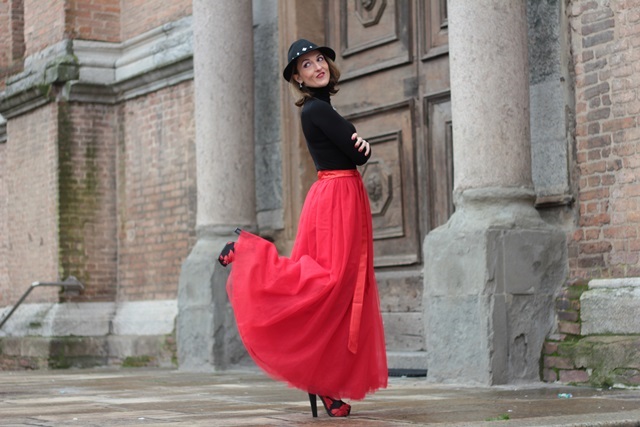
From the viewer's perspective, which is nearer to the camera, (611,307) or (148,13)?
(611,307)

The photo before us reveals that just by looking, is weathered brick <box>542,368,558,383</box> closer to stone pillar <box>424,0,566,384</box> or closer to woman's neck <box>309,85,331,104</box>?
stone pillar <box>424,0,566,384</box>

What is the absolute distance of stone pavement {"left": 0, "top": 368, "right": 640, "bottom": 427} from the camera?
17.6 ft

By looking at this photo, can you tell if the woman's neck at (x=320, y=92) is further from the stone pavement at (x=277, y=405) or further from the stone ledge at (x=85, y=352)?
the stone ledge at (x=85, y=352)

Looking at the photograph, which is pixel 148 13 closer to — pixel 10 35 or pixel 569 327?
pixel 10 35

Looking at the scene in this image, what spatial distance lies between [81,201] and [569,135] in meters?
6.49

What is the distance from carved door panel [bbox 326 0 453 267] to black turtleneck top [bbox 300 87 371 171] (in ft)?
12.1

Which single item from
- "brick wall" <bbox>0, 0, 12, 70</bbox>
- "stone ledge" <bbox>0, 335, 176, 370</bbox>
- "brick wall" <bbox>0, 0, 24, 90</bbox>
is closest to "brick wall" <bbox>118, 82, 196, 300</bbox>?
"stone ledge" <bbox>0, 335, 176, 370</bbox>

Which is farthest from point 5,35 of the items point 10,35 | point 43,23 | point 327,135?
point 327,135

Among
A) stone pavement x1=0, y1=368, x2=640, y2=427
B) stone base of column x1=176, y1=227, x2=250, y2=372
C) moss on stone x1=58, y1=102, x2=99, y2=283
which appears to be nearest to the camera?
stone pavement x1=0, y1=368, x2=640, y2=427

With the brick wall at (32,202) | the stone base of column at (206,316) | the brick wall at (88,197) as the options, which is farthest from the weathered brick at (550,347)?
the brick wall at (32,202)

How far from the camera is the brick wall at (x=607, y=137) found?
24.5ft

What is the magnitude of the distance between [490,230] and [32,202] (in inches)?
285

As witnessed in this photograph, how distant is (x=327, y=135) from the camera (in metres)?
5.70

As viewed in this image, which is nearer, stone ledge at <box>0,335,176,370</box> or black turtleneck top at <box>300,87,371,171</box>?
black turtleneck top at <box>300,87,371,171</box>
